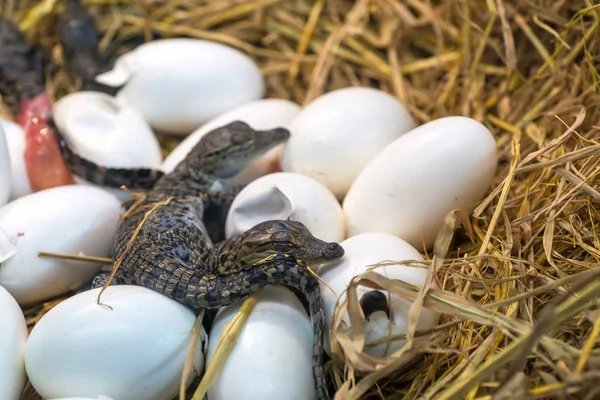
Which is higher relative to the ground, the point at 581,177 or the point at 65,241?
the point at 581,177

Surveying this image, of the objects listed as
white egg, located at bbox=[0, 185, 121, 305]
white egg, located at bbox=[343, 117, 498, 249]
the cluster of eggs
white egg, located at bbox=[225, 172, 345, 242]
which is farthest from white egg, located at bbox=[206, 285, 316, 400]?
white egg, located at bbox=[0, 185, 121, 305]

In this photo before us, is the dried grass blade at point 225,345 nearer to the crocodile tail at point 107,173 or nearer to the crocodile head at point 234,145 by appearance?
the crocodile head at point 234,145

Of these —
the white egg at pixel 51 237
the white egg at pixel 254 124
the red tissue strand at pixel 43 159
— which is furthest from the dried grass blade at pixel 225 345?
the red tissue strand at pixel 43 159

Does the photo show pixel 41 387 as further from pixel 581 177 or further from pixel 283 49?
pixel 283 49

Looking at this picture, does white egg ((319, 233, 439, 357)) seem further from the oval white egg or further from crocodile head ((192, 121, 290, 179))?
the oval white egg

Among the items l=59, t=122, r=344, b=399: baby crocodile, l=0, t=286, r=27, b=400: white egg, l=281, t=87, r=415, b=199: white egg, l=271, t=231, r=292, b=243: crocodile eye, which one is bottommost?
l=0, t=286, r=27, b=400: white egg

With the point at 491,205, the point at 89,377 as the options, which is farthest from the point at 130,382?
the point at 491,205
